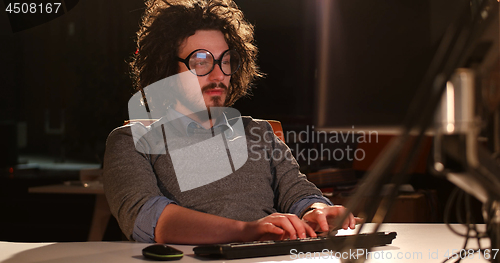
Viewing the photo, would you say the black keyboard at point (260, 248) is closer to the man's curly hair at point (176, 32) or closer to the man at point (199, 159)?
the man at point (199, 159)

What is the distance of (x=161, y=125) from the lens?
126 centimetres

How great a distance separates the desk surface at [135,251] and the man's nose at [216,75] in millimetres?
571

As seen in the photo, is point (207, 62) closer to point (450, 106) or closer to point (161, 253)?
point (161, 253)

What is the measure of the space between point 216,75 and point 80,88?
2633mm

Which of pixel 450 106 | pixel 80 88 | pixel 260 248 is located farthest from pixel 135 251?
pixel 80 88

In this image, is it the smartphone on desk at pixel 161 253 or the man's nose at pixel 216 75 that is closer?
the smartphone on desk at pixel 161 253

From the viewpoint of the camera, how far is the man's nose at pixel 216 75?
127cm

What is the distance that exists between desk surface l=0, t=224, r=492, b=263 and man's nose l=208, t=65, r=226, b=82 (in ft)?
1.87

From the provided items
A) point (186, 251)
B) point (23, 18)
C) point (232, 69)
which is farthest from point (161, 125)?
point (23, 18)

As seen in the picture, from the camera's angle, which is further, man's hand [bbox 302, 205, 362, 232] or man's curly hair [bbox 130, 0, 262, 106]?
man's curly hair [bbox 130, 0, 262, 106]

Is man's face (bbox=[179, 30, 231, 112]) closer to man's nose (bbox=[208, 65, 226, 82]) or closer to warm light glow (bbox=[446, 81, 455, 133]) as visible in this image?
man's nose (bbox=[208, 65, 226, 82])

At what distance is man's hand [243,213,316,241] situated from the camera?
0.86 metres

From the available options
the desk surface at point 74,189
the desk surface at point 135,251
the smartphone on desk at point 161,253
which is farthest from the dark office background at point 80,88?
the smartphone on desk at point 161,253

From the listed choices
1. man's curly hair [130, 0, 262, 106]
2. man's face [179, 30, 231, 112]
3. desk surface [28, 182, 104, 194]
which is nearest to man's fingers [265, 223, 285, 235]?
man's face [179, 30, 231, 112]
